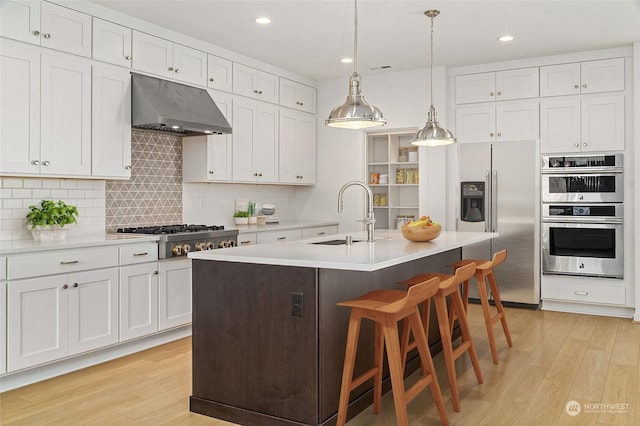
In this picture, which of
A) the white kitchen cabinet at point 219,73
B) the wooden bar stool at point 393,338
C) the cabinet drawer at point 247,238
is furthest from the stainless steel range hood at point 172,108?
the wooden bar stool at point 393,338

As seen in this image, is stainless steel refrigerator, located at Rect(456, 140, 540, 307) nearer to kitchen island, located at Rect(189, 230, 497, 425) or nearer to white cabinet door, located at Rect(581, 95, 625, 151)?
white cabinet door, located at Rect(581, 95, 625, 151)

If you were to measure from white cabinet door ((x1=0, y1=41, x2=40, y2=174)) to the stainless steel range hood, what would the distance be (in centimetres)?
82

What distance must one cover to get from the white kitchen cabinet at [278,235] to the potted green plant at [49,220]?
6.80 ft

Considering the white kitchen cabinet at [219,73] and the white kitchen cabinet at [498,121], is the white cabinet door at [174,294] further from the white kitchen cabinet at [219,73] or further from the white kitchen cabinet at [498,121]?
the white kitchen cabinet at [498,121]

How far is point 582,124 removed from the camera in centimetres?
575

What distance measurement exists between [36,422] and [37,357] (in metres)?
0.66

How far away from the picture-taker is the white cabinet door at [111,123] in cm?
430

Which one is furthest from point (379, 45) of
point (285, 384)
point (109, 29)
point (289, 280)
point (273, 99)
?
point (285, 384)

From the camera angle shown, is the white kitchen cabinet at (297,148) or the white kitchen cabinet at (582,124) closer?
the white kitchen cabinet at (582,124)

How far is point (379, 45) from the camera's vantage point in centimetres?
554

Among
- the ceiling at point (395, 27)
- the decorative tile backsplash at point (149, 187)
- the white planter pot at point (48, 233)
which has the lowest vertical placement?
the white planter pot at point (48, 233)

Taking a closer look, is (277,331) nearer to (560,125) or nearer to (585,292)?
(585,292)

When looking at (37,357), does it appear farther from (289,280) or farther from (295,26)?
(295,26)

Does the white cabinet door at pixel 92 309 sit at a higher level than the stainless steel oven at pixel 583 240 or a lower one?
lower
